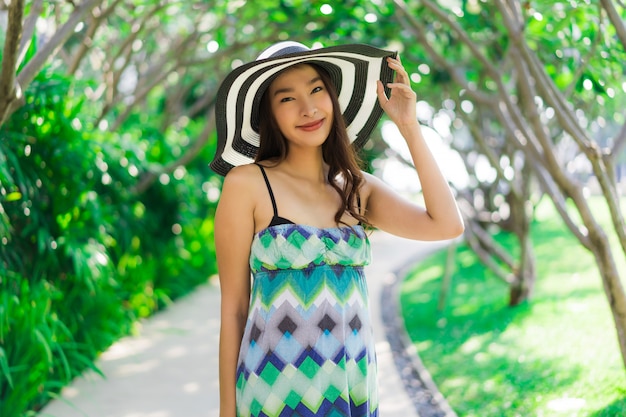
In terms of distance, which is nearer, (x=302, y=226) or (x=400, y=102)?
(x=302, y=226)

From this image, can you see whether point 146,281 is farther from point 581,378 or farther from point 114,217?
point 581,378

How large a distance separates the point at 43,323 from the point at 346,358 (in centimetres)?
260

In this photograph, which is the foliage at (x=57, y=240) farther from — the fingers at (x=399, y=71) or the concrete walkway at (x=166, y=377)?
the fingers at (x=399, y=71)

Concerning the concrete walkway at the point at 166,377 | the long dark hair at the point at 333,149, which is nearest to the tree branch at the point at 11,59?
the long dark hair at the point at 333,149

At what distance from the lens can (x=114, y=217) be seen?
5832 mm

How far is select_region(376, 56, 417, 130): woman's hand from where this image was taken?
220cm

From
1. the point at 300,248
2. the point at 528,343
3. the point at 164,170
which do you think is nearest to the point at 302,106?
the point at 300,248

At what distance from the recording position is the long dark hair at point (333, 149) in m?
2.26

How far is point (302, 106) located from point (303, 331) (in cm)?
65

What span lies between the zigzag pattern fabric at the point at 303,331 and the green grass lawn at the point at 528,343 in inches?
84.9

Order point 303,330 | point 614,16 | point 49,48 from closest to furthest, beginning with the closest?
point 303,330 < point 614,16 < point 49,48

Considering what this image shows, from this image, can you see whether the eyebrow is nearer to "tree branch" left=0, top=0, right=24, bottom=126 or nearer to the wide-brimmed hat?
the wide-brimmed hat

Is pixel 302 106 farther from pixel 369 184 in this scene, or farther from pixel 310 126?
pixel 369 184

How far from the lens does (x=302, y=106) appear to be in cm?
218
